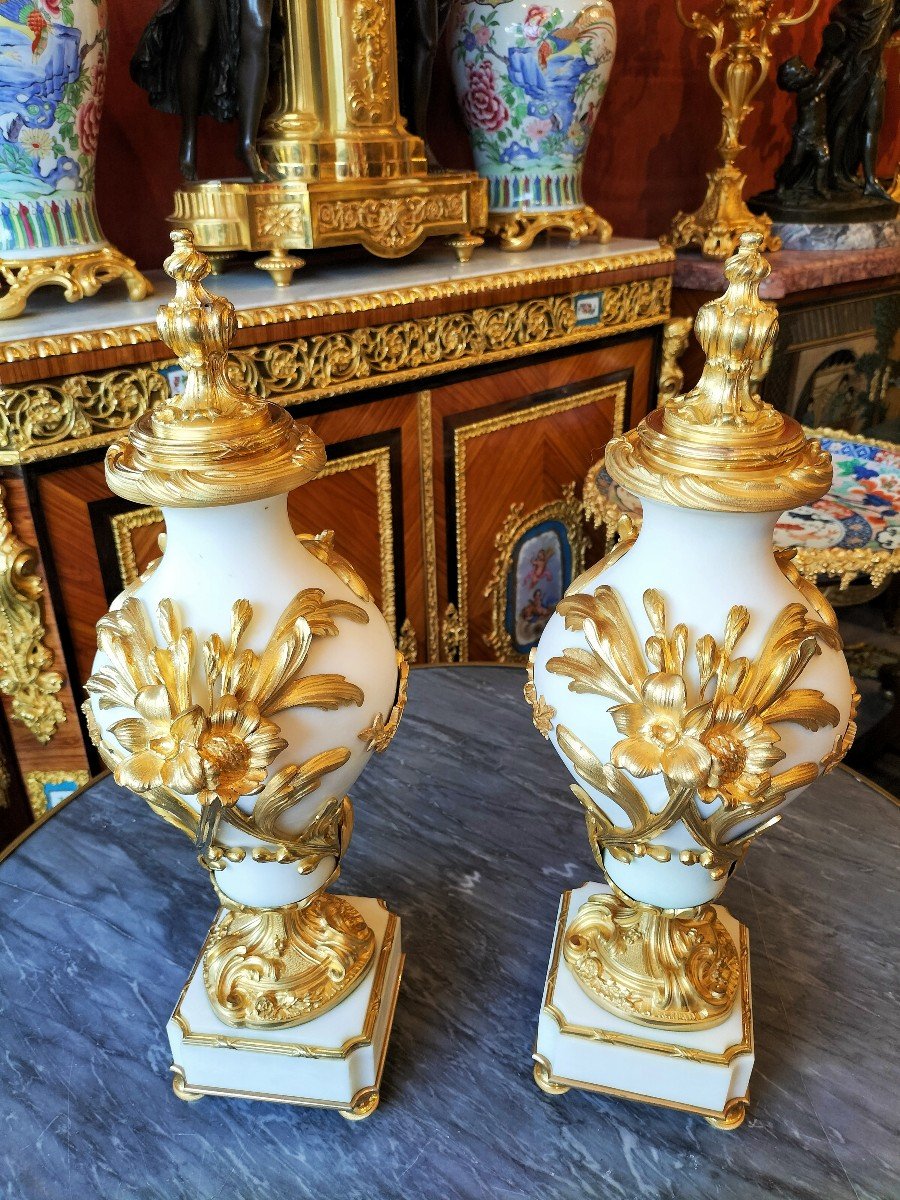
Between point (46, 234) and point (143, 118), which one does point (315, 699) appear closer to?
point (46, 234)

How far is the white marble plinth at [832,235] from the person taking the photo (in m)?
1.76

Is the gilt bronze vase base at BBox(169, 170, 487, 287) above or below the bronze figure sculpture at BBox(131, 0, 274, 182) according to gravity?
below

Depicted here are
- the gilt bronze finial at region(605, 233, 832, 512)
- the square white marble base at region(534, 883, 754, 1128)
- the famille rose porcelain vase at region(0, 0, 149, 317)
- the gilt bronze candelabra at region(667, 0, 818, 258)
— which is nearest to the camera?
the gilt bronze finial at region(605, 233, 832, 512)

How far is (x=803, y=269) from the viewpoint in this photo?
1570 mm

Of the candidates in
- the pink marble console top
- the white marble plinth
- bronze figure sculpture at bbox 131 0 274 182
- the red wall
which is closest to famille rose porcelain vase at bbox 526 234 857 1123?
bronze figure sculpture at bbox 131 0 274 182

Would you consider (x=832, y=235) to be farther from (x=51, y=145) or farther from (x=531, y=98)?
(x=51, y=145)

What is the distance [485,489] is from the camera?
1.35 metres

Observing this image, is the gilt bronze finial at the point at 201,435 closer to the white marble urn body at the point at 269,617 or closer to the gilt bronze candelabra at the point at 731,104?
the white marble urn body at the point at 269,617

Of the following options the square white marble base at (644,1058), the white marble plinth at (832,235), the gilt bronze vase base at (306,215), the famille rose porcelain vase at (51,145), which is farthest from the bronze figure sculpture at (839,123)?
the square white marble base at (644,1058)

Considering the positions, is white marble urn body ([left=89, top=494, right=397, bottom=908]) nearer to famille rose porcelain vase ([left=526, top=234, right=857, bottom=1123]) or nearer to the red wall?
famille rose porcelain vase ([left=526, top=234, right=857, bottom=1123])

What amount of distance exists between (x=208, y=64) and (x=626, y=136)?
1017 millimetres

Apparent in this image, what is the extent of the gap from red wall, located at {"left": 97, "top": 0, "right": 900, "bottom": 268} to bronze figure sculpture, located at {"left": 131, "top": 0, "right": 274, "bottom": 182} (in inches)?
3.7

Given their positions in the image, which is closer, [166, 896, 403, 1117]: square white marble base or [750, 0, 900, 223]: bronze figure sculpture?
[166, 896, 403, 1117]: square white marble base

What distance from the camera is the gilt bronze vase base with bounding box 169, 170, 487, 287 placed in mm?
1066
